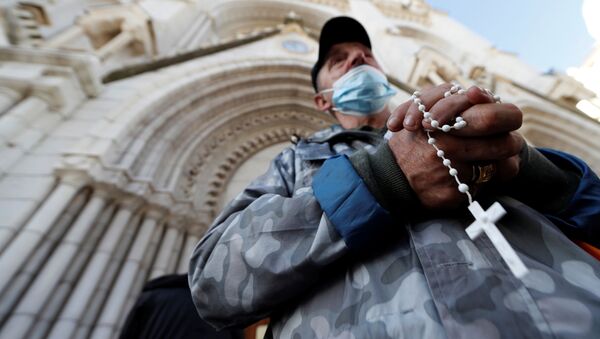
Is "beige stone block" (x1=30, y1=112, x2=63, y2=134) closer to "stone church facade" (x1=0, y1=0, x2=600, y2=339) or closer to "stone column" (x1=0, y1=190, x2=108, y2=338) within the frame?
"stone church facade" (x1=0, y1=0, x2=600, y2=339)

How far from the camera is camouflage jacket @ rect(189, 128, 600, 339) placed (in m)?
0.38

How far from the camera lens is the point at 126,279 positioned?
197cm

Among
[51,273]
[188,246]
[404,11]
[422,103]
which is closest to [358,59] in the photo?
[422,103]

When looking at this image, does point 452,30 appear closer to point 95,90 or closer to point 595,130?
point 595,130

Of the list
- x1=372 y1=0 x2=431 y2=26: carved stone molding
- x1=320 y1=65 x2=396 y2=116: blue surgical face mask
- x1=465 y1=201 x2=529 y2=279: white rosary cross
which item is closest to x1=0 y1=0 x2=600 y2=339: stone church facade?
x1=320 y1=65 x2=396 y2=116: blue surgical face mask

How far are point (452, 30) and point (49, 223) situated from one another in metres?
12.0

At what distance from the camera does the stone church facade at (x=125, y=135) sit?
1.67 metres

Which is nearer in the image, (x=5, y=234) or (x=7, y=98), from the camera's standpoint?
(x=5, y=234)

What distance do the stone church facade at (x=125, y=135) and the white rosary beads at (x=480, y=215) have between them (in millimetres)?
→ 656

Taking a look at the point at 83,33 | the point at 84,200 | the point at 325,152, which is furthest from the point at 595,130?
the point at 83,33

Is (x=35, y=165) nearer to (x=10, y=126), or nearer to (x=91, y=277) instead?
(x=10, y=126)

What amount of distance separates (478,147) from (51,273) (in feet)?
7.06

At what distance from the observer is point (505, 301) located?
38 cm

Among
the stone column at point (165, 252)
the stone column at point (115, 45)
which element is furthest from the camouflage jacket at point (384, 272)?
the stone column at point (115, 45)
